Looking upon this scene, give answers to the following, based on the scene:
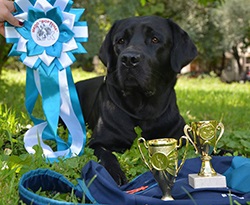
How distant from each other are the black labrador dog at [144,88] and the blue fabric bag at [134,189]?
66 cm

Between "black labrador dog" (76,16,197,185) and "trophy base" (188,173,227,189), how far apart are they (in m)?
0.82

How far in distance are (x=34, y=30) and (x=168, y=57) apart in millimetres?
884

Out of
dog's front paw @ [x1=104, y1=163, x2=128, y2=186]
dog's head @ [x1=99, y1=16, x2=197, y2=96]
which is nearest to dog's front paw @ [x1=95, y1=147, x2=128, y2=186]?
dog's front paw @ [x1=104, y1=163, x2=128, y2=186]

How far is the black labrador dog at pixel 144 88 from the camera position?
8.66 feet

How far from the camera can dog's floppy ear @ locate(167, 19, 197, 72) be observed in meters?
2.74

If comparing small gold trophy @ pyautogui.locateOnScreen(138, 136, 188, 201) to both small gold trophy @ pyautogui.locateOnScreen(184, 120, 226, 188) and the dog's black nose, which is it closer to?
small gold trophy @ pyautogui.locateOnScreen(184, 120, 226, 188)

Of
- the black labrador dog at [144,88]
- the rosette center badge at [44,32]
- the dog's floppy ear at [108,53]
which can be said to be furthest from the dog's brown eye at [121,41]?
the rosette center badge at [44,32]

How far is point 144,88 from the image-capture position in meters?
2.59

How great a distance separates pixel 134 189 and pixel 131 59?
769mm

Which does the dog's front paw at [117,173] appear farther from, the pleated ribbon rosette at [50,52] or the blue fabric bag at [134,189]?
the pleated ribbon rosette at [50,52]

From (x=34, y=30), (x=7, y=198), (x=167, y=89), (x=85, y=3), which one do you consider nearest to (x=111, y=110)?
(x=167, y=89)

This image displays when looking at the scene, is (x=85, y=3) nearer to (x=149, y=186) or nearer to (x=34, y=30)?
(x=34, y=30)

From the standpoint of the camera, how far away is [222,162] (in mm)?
2188

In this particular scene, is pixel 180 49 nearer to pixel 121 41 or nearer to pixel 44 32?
pixel 121 41
